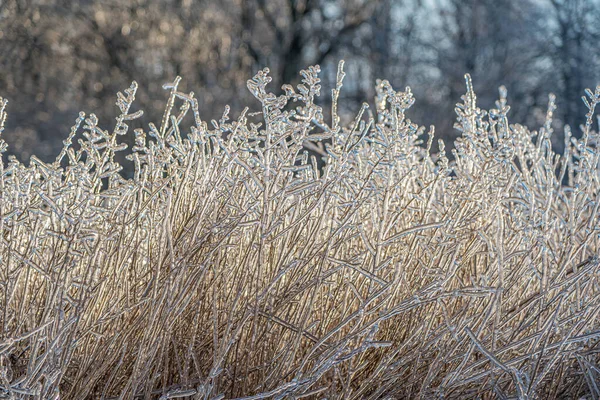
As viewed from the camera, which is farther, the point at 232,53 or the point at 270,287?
the point at 232,53

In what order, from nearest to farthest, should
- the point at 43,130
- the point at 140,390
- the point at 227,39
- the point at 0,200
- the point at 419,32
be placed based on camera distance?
the point at 0,200 → the point at 140,390 → the point at 43,130 → the point at 227,39 → the point at 419,32

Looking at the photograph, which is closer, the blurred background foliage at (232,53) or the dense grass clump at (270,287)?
the dense grass clump at (270,287)

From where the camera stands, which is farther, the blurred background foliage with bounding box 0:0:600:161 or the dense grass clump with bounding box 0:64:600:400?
the blurred background foliage with bounding box 0:0:600:161

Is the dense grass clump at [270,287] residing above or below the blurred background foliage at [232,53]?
below

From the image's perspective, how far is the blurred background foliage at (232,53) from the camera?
43.8ft

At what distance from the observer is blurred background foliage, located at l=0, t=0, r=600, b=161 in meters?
13.3

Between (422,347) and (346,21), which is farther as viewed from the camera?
(346,21)

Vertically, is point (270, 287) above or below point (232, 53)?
below

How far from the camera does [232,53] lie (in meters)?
14.3

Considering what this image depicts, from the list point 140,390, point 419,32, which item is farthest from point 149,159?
point 419,32

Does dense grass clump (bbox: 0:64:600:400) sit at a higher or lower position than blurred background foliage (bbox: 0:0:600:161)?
lower

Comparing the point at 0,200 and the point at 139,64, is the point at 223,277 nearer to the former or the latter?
the point at 0,200

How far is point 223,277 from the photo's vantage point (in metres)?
1.85

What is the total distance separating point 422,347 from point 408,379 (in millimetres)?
133
